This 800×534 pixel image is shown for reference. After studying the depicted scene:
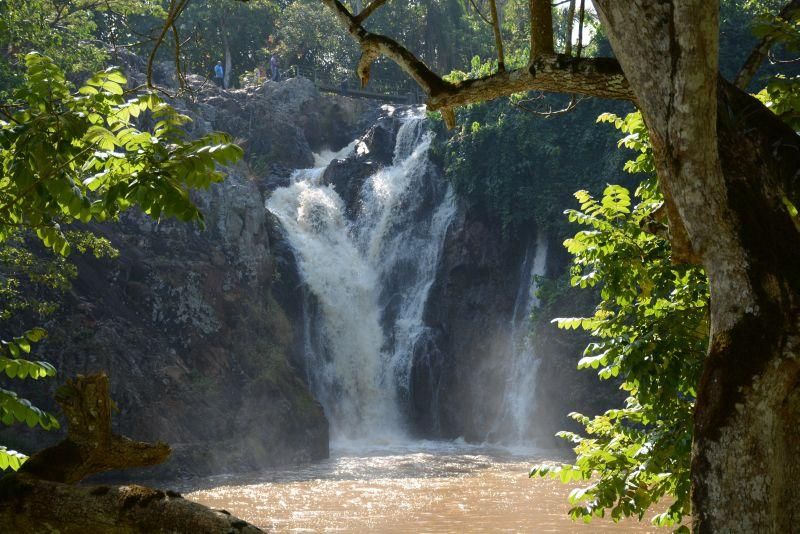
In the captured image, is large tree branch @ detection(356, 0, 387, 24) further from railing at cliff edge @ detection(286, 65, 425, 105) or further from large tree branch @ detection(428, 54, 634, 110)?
railing at cliff edge @ detection(286, 65, 425, 105)

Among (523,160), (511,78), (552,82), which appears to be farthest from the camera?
(523,160)

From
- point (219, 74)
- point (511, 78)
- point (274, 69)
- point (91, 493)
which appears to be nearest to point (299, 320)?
point (219, 74)

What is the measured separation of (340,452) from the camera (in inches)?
883

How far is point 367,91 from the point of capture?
131 feet

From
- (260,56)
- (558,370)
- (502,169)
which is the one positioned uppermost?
(260,56)

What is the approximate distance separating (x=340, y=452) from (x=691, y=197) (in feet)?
64.6

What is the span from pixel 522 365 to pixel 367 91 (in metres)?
19.1

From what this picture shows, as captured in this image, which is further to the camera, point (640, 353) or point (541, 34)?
point (640, 353)

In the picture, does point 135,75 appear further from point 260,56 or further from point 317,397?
point 260,56

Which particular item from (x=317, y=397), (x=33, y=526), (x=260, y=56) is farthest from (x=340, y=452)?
(x=260, y=56)

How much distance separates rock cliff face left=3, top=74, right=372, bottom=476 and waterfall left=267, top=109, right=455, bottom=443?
106 cm

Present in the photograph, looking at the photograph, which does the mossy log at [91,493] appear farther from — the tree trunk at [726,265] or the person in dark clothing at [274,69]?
the person in dark clothing at [274,69]

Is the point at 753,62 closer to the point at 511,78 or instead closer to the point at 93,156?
the point at 511,78

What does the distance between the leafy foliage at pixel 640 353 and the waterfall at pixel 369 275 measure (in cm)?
1806
